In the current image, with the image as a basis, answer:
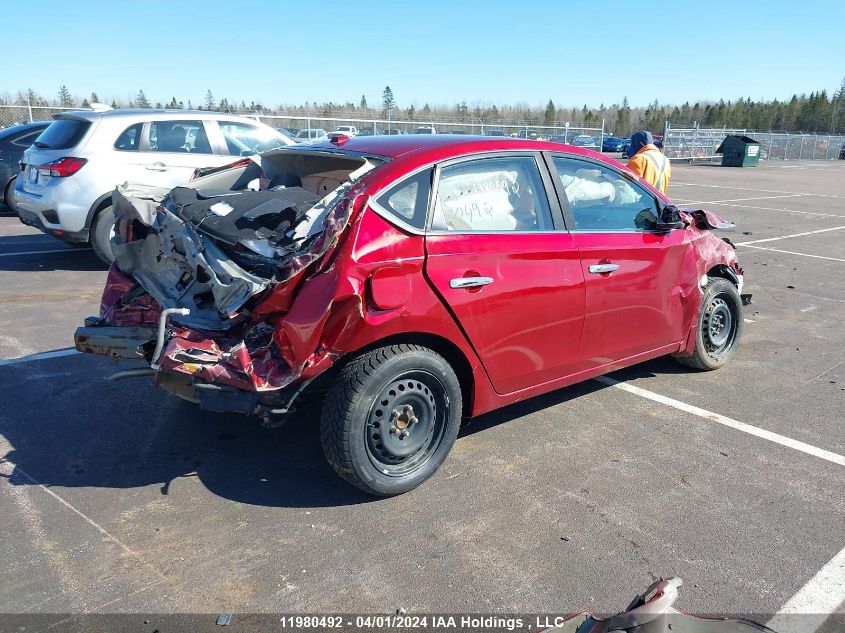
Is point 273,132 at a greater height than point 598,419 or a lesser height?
greater

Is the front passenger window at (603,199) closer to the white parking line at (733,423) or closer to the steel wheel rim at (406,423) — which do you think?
the white parking line at (733,423)

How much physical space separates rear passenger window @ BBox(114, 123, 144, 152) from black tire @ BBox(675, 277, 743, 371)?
6.80 meters

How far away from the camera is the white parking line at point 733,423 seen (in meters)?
4.20

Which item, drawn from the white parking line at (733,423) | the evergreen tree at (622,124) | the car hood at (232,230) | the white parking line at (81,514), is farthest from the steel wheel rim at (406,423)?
the evergreen tree at (622,124)

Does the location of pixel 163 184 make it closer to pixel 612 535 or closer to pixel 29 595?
pixel 29 595

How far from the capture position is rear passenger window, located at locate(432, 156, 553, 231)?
150 inches

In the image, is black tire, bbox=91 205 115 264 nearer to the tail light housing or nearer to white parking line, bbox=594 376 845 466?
the tail light housing

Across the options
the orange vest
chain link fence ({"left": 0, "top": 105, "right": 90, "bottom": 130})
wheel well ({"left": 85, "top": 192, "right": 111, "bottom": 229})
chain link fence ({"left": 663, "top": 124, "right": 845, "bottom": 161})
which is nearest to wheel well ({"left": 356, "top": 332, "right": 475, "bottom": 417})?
the orange vest

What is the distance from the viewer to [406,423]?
3656 mm

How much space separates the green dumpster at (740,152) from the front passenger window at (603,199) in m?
36.7

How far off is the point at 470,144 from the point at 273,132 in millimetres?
6365

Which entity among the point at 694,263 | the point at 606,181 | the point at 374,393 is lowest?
the point at 374,393

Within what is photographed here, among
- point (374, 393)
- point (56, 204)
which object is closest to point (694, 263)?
point (374, 393)

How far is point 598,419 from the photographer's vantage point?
4.65m
